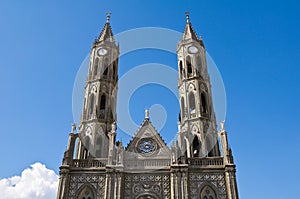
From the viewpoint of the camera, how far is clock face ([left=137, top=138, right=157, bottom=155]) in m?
28.1

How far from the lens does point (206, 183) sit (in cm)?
2511

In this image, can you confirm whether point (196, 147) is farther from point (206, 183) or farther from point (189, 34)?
point (189, 34)

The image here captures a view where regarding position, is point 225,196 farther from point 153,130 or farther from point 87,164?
point 87,164

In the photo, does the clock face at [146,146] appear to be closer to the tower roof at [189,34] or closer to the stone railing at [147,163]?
the stone railing at [147,163]

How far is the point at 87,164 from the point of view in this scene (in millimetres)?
26812

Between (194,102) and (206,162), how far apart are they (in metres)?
7.51

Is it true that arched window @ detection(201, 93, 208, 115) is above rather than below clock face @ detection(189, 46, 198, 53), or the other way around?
below

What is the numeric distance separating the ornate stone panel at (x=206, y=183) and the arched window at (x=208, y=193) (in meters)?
0.25

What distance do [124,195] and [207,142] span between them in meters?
9.66

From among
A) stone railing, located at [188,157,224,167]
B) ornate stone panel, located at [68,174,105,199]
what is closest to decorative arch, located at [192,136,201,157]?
stone railing, located at [188,157,224,167]

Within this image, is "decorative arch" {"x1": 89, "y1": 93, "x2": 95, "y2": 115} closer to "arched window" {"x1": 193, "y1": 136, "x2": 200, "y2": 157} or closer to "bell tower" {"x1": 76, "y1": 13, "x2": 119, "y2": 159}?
"bell tower" {"x1": 76, "y1": 13, "x2": 119, "y2": 159}

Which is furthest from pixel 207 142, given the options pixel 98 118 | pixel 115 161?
pixel 98 118

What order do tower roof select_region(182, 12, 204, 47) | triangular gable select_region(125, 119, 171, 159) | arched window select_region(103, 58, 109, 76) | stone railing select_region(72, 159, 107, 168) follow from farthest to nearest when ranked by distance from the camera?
tower roof select_region(182, 12, 204, 47) → arched window select_region(103, 58, 109, 76) → triangular gable select_region(125, 119, 171, 159) → stone railing select_region(72, 159, 107, 168)

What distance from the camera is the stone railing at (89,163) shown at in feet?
87.7
